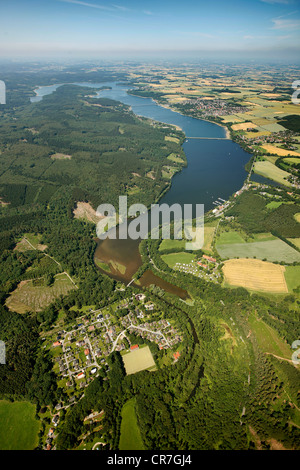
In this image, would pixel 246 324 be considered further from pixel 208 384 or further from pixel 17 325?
pixel 17 325

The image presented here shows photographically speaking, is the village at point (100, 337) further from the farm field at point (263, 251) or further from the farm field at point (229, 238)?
the farm field at point (229, 238)

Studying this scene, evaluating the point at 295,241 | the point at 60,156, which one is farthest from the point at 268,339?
the point at 60,156

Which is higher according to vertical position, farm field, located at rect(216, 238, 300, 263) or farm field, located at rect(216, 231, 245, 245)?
farm field, located at rect(216, 231, 245, 245)

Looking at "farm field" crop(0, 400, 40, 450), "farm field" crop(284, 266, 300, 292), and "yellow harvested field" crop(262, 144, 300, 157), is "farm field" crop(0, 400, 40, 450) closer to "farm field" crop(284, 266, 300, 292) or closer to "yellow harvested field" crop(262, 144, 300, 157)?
"farm field" crop(284, 266, 300, 292)

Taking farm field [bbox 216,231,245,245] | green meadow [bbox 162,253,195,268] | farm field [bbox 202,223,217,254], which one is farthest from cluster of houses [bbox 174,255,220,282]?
farm field [bbox 216,231,245,245]

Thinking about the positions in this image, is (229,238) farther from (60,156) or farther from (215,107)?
(215,107)

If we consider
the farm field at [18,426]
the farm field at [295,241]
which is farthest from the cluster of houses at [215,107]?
the farm field at [18,426]
